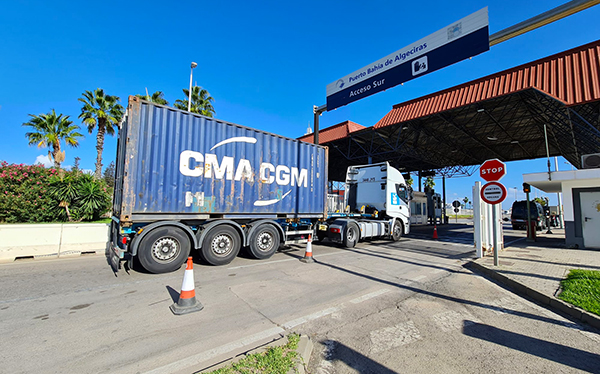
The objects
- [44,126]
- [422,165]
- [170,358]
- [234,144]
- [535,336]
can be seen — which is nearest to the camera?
[170,358]

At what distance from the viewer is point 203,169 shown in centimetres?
682

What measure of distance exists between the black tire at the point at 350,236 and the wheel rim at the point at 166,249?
232 inches

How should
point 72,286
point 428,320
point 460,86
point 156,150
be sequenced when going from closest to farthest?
point 428,320
point 72,286
point 156,150
point 460,86

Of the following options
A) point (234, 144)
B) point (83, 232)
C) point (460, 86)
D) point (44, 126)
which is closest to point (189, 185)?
point (234, 144)

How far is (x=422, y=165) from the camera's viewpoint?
30516mm

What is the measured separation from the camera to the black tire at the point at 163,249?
5742 millimetres

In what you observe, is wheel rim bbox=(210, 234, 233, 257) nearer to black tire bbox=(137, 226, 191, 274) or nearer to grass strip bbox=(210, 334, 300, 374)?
black tire bbox=(137, 226, 191, 274)

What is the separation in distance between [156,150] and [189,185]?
1104 mm

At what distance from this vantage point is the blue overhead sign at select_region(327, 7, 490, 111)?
6949mm

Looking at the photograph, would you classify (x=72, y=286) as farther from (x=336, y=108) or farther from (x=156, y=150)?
(x=336, y=108)

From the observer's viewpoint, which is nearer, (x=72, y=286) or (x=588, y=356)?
(x=588, y=356)

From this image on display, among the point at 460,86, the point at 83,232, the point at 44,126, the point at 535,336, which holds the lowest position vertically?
the point at 535,336

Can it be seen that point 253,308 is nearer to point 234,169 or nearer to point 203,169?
point 203,169

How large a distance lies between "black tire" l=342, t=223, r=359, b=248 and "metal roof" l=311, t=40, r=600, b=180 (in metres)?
10.4
